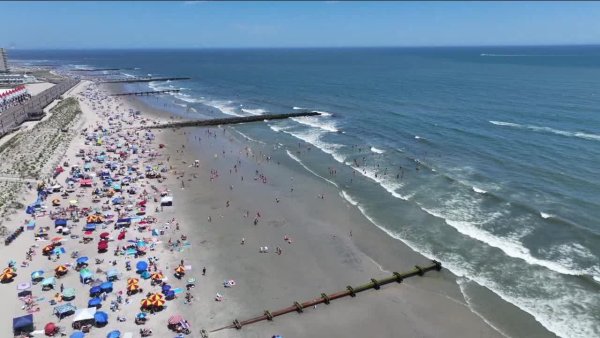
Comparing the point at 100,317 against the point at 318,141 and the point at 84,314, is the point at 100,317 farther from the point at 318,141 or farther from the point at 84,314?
the point at 318,141

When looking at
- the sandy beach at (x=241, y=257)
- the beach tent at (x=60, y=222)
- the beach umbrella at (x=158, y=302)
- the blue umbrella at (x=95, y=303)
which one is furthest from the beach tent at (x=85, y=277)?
the beach tent at (x=60, y=222)

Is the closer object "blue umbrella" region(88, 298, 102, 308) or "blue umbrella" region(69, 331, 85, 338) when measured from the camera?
"blue umbrella" region(69, 331, 85, 338)

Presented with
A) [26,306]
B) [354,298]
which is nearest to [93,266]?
[26,306]

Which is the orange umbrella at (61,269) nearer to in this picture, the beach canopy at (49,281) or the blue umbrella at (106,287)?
the beach canopy at (49,281)

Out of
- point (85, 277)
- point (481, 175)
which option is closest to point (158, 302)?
point (85, 277)

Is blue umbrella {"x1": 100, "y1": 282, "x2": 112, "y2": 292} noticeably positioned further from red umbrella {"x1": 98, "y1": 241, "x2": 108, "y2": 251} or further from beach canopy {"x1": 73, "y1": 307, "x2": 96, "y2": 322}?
red umbrella {"x1": 98, "y1": 241, "x2": 108, "y2": 251}

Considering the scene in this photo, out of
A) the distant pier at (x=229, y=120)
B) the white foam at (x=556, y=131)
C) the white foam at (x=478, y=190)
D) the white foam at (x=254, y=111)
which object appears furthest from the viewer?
the white foam at (x=254, y=111)

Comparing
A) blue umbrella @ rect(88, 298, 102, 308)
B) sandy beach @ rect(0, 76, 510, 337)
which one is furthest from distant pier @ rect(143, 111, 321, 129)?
blue umbrella @ rect(88, 298, 102, 308)

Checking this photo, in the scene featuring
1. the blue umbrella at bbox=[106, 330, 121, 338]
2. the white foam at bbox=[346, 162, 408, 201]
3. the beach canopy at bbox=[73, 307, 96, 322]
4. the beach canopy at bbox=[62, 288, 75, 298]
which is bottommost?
the blue umbrella at bbox=[106, 330, 121, 338]
